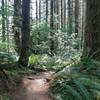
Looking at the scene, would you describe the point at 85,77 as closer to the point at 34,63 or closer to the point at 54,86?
the point at 54,86

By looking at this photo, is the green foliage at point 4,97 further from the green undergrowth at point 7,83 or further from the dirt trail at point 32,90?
the dirt trail at point 32,90

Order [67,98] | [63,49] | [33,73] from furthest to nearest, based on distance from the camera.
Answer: [63,49], [33,73], [67,98]

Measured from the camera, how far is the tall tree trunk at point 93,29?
7824 mm

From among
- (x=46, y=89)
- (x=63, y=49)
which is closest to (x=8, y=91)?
(x=46, y=89)

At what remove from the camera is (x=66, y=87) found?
5.84 metres

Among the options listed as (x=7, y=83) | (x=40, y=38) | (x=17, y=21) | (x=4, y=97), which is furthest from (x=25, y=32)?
(x=40, y=38)

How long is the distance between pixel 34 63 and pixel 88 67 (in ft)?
11.1

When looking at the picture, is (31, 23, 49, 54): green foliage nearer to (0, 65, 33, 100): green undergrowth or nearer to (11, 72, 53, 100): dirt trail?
(11, 72, 53, 100): dirt trail

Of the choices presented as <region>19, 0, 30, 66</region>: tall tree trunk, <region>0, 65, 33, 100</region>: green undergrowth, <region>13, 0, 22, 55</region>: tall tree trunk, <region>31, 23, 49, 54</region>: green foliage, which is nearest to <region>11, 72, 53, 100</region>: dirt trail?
<region>0, 65, 33, 100</region>: green undergrowth

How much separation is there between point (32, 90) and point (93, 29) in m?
2.97

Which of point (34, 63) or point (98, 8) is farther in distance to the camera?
point (34, 63)

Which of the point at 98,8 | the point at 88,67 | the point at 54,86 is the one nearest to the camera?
the point at 54,86

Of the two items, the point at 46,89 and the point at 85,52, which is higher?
the point at 85,52

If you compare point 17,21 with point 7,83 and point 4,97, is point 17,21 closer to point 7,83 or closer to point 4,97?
point 7,83
